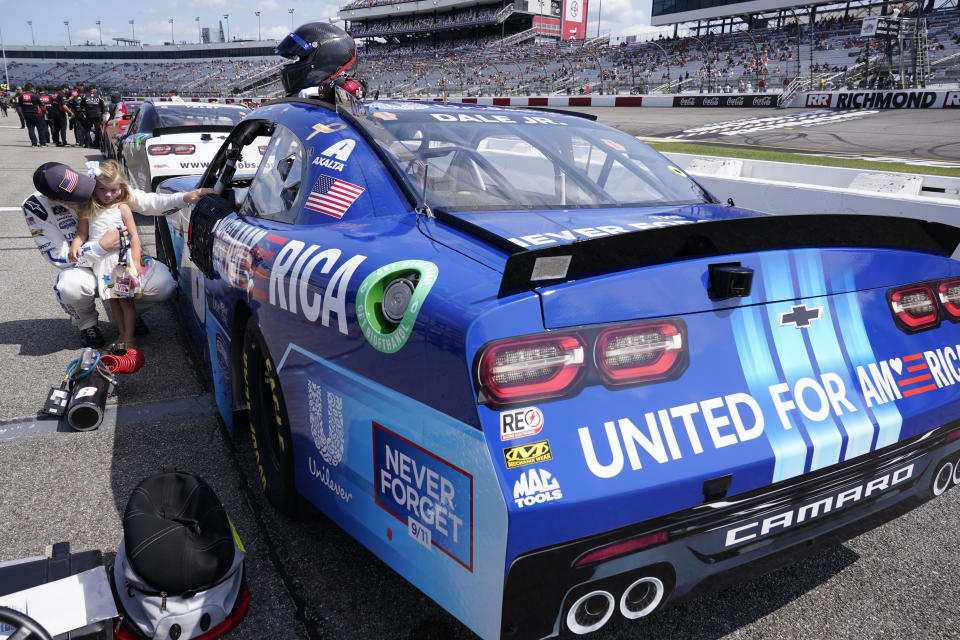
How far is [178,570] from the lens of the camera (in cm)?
177

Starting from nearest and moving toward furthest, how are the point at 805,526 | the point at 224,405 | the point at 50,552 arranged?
the point at 805,526, the point at 50,552, the point at 224,405

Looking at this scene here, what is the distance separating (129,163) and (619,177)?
28.3 feet

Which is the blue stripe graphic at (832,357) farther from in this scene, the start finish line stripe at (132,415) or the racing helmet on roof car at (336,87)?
the start finish line stripe at (132,415)

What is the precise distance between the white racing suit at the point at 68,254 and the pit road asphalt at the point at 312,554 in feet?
2.32

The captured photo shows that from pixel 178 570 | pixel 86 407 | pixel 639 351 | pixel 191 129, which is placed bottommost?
pixel 86 407

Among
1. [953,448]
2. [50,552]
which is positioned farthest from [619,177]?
[50,552]

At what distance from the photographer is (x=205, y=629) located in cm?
182

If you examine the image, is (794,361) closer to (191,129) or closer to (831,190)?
(831,190)

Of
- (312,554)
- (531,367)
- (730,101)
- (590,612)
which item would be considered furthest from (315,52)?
(730,101)

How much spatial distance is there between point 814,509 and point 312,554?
1525 mm

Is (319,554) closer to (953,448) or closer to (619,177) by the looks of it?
(619,177)

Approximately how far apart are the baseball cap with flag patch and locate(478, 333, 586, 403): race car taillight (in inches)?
143

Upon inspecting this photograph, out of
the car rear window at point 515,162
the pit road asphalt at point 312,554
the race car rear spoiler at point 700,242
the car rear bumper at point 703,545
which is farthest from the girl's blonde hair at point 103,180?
the car rear bumper at point 703,545

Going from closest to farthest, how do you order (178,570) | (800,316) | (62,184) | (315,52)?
(800,316) < (178,570) < (315,52) < (62,184)
